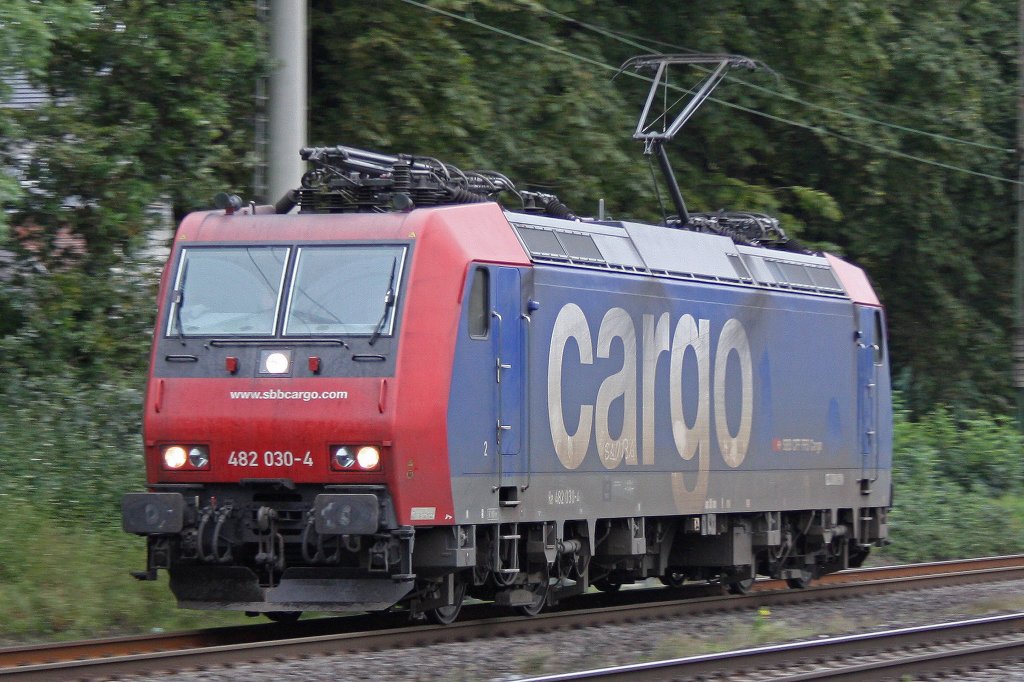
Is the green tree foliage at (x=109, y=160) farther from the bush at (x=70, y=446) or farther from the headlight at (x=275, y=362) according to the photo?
the headlight at (x=275, y=362)

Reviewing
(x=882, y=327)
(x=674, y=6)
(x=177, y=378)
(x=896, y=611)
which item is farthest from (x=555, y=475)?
(x=674, y=6)

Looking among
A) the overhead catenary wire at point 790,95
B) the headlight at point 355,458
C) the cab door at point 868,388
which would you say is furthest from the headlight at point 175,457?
the overhead catenary wire at point 790,95

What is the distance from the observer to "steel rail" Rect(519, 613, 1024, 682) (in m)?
10.1

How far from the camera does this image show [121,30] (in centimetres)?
1784

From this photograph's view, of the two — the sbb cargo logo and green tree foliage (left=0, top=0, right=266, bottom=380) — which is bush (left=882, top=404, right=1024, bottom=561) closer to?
the sbb cargo logo

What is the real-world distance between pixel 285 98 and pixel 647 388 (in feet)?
14.6

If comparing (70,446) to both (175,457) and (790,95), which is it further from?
(790,95)

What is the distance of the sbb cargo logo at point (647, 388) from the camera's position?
12836 mm

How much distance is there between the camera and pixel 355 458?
36.7 feet

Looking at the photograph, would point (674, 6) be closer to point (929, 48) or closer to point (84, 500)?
point (929, 48)

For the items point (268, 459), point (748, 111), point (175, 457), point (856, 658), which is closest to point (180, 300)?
point (175, 457)

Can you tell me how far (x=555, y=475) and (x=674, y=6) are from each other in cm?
1386

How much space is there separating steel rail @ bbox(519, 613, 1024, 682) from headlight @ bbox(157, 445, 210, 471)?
303cm

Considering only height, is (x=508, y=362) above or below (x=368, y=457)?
above
